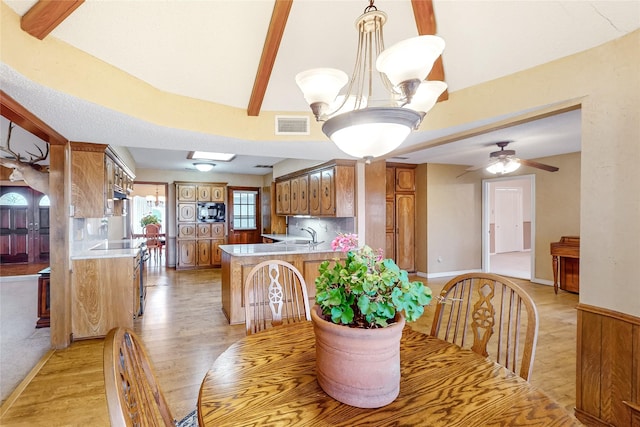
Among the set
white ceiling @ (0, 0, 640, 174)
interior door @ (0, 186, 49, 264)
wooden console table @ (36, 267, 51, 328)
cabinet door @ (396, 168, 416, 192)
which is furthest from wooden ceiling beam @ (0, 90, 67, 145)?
interior door @ (0, 186, 49, 264)

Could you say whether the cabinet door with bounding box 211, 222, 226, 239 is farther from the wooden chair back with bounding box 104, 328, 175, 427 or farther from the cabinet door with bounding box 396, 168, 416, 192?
the wooden chair back with bounding box 104, 328, 175, 427

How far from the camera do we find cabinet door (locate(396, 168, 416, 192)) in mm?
6395

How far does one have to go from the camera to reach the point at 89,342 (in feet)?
11.1

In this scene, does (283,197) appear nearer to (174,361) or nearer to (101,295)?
(101,295)

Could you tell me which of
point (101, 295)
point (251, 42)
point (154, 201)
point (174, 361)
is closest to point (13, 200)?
point (154, 201)

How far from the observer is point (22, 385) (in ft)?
8.11

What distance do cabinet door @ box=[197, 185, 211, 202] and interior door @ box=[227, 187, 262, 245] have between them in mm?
550

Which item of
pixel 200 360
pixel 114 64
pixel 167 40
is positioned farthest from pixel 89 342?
pixel 167 40

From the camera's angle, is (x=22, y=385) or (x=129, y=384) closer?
(x=129, y=384)

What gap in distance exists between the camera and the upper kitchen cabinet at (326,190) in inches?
184

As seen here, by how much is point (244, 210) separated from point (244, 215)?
0.14 m

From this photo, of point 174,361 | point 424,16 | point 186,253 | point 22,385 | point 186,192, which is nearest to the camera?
point 424,16

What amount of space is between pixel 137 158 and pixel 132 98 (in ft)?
14.5

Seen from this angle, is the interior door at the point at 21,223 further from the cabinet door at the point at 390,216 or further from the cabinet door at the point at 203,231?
the cabinet door at the point at 390,216
